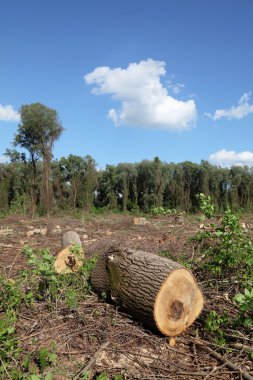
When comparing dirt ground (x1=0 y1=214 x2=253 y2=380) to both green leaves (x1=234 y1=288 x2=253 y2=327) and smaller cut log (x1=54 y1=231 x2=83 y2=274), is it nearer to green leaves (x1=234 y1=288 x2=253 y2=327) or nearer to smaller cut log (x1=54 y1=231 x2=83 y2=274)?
green leaves (x1=234 y1=288 x2=253 y2=327)

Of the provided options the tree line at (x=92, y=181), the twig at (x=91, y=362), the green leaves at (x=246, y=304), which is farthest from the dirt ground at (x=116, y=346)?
the tree line at (x=92, y=181)

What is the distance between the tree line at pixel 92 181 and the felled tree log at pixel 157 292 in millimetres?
14259

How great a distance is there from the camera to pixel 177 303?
3.69 meters

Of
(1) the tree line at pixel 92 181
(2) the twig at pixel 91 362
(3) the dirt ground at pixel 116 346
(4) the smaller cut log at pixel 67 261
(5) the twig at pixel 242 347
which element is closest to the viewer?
(2) the twig at pixel 91 362

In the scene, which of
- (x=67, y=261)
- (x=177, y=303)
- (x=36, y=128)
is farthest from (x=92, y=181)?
(x=177, y=303)

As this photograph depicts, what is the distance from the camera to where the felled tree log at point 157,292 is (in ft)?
11.9

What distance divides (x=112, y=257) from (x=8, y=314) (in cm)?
129

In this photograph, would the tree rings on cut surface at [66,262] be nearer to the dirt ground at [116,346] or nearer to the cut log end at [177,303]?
the dirt ground at [116,346]

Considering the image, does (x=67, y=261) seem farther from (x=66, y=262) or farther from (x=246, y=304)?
(x=246, y=304)

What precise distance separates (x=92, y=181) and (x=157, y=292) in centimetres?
1730

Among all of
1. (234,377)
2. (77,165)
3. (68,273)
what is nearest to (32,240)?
(68,273)

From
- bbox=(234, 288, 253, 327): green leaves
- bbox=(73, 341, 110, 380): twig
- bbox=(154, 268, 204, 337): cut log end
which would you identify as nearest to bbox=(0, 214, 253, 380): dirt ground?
bbox=(73, 341, 110, 380): twig

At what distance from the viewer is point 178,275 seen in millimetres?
3770

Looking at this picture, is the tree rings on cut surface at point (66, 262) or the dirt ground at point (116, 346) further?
the tree rings on cut surface at point (66, 262)
